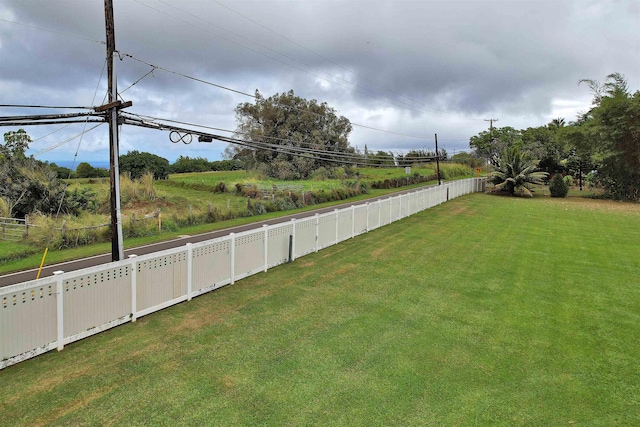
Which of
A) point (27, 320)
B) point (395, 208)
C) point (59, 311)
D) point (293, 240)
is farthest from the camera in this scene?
point (395, 208)

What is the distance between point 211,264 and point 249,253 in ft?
4.37

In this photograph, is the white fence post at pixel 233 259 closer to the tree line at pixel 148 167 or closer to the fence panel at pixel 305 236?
the fence panel at pixel 305 236

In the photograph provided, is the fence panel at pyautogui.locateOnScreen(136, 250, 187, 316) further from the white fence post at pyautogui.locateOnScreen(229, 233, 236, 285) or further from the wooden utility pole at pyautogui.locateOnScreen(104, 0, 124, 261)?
the wooden utility pole at pyautogui.locateOnScreen(104, 0, 124, 261)

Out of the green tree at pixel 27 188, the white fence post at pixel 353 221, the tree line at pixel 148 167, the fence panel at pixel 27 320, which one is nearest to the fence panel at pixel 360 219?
the white fence post at pixel 353 221

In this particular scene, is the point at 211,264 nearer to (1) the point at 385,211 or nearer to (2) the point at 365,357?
(2) the point at 365,357

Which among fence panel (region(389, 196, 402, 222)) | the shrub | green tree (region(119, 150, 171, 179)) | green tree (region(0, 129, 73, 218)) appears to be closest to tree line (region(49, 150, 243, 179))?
green tree (region(119, 150, 171, 179))

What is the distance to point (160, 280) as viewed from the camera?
23.2 ft

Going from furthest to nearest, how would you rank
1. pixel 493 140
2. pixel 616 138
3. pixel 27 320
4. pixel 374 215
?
1. pixel 493 140
2. pixel 616 138
3. pixel 374 215
4. pixel 27 320

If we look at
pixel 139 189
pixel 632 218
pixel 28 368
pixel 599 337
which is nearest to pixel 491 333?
pixel 599 337

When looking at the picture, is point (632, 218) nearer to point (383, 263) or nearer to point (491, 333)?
point (383, 263)

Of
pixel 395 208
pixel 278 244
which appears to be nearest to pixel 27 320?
pixel 278 244

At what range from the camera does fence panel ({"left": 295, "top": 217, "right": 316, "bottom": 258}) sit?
11367 millimetres

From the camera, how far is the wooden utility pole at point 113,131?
8945mm

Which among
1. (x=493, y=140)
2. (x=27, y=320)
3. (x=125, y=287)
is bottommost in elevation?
(x=27, y=320)
